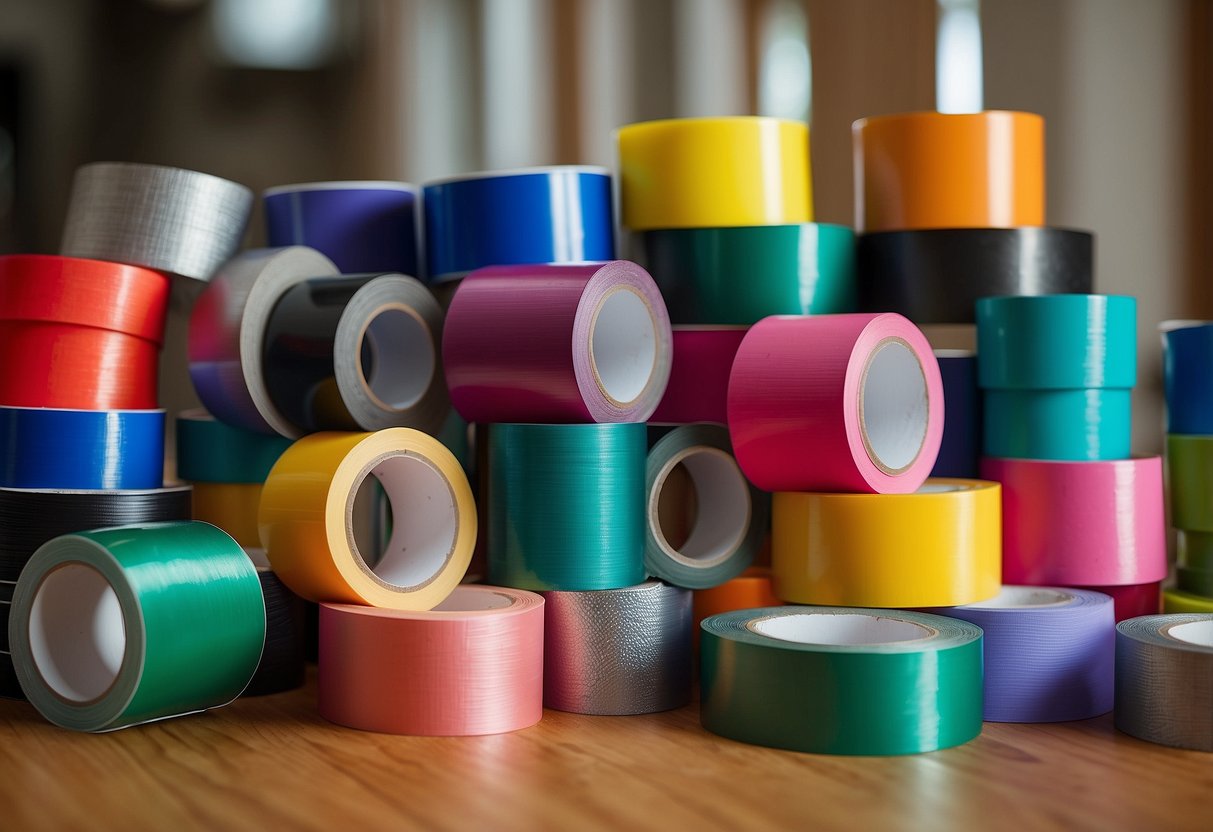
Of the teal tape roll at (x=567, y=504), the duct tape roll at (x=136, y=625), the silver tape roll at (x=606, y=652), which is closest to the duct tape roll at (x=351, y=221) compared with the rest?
the teal tape roll at (x=567, y=504)

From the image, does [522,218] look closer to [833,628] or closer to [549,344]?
[549,344]

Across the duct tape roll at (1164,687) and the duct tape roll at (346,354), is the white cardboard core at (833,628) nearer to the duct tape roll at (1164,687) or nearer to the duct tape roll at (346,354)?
the duct tape roll at (1164,687)

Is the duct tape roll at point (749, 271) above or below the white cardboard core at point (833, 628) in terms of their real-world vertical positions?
above

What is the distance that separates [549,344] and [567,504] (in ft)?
0.86

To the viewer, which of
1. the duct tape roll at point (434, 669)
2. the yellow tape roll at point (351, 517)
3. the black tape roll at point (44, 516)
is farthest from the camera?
the black tape roll at point (44, 516)

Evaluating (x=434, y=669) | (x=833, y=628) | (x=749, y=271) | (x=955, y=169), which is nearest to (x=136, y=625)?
(x=434, y=669)

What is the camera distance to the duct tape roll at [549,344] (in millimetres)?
2148

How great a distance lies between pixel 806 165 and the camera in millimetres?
2713

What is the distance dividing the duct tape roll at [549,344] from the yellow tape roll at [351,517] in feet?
0.45

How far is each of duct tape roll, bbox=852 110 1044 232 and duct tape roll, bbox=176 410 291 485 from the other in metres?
1.31

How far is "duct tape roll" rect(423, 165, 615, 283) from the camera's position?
8.38ft

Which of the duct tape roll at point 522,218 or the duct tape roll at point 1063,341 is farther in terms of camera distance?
the duct tape roll at point 522,218

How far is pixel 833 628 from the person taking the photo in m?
2.14

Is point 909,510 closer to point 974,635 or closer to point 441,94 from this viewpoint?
point 974,635
